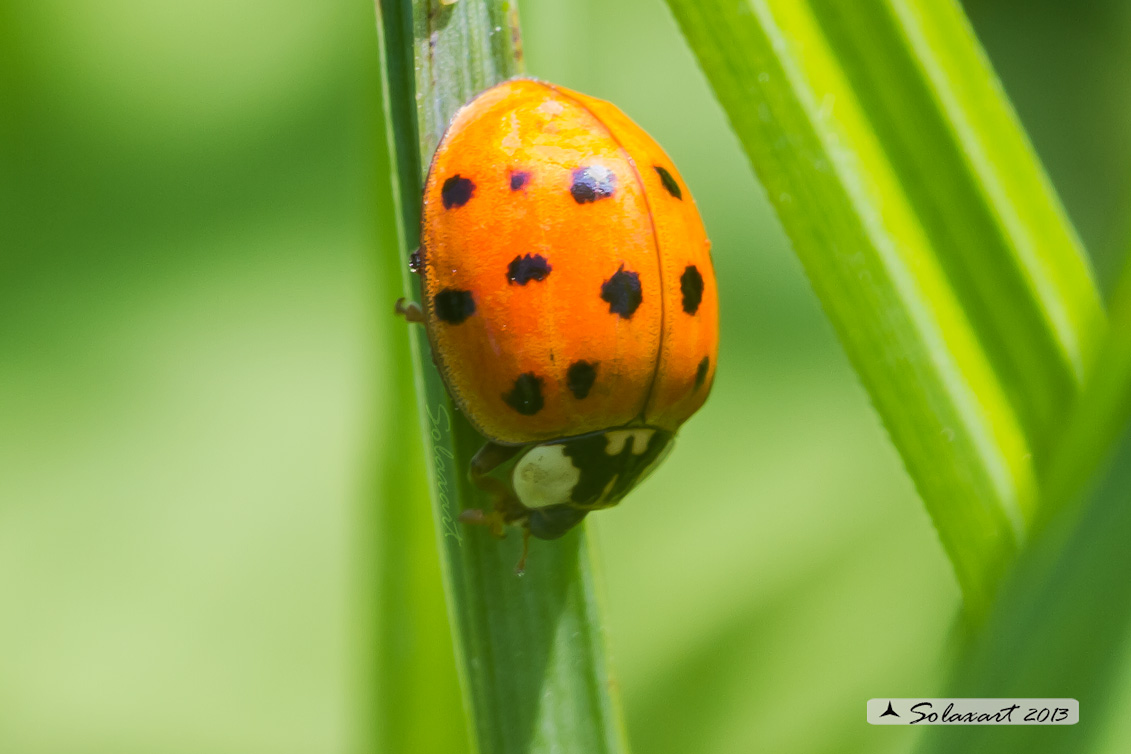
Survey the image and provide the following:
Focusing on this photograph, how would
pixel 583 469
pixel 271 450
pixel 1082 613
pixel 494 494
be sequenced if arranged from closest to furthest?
pixel 1082 613
pixel 494 494
pixel 583 469
pixel 271 450

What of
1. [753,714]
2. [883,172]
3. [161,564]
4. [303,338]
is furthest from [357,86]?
[753,714]

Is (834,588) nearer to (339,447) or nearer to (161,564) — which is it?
(339,447)

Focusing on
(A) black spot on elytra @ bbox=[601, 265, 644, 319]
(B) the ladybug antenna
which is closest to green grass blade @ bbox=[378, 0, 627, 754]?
→ (B) the ladybug antenna

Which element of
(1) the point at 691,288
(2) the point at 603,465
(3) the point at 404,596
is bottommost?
(3) the point at 404,596

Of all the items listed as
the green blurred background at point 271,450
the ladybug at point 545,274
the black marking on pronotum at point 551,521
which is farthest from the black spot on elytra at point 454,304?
the green blurred background at point 271,450

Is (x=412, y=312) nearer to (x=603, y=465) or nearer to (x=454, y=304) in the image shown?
(x=454, y=304)

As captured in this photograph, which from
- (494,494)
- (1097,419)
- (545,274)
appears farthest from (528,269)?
(1097,419)

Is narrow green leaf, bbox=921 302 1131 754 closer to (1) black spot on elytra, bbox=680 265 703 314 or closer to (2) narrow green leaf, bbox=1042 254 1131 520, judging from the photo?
(2) narrow green leaf, bbox=1042 254 1131 520

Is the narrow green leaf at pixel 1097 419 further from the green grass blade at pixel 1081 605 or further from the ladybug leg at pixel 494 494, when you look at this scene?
the ladybug leg at pixel 494 494
